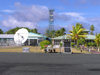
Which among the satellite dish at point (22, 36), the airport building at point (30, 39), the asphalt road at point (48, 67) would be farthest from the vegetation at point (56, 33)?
the asphalt road at point (48, 67)

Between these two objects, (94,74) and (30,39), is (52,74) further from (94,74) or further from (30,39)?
(30,39)

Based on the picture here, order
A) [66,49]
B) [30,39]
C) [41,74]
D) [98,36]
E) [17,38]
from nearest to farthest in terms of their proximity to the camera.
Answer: [41,74] → [66,49] → [17,38] → [98,36] → [30,39]

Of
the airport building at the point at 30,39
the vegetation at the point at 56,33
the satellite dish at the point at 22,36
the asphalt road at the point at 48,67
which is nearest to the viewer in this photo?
the asphalt road at the point at 48,67

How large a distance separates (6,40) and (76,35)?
28895 millimetres

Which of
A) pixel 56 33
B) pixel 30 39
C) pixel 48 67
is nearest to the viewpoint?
pixel 48 67

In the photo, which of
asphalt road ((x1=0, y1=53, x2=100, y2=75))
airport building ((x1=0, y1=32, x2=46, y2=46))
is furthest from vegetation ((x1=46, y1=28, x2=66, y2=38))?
asphalt road ((x1=0, y1=53, x2=100, y2=75))

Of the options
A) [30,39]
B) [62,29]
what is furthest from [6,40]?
[62,29]

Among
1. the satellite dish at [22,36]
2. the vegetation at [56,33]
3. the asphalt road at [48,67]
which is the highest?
the vegetation at [56,33]

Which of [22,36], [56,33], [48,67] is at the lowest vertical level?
[48,67]

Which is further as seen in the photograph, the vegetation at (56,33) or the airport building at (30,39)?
the vegetation at (56,33)

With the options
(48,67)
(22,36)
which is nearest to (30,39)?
(22,36)

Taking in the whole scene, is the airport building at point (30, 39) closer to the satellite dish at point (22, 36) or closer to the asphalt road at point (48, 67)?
the satellite dish at point (22, 36)

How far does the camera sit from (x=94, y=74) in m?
9.91

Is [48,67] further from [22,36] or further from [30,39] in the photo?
[30,39]
